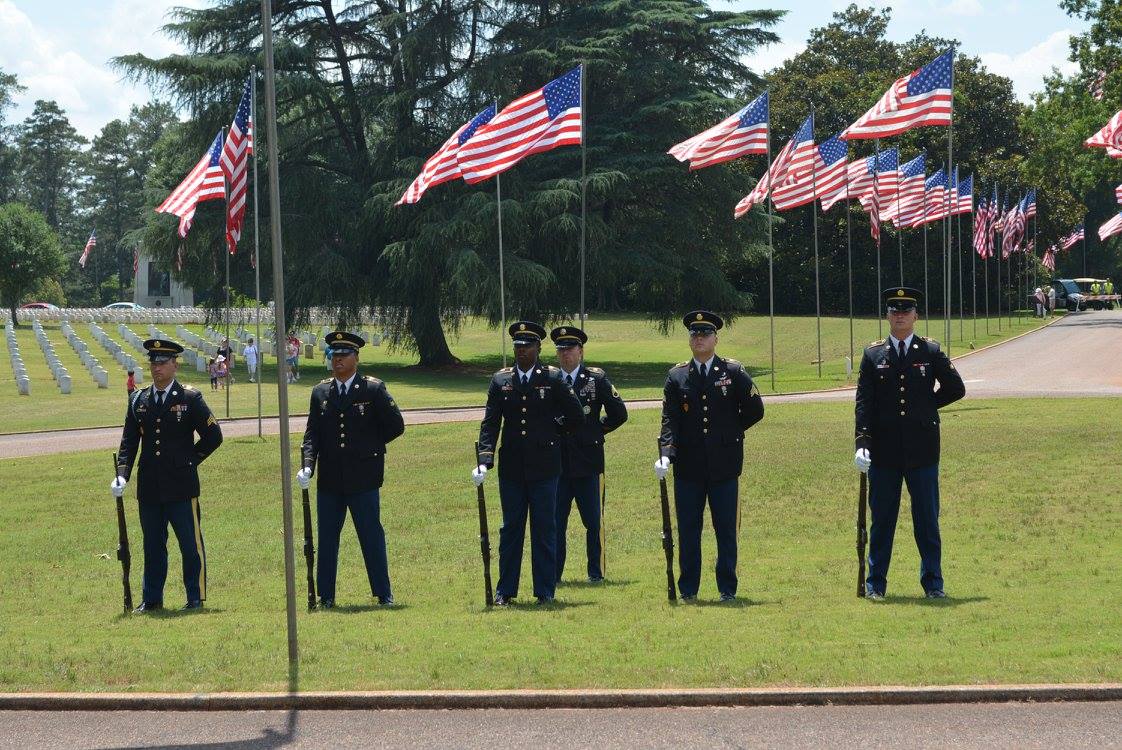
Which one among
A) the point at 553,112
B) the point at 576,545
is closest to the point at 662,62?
the point at 553,112

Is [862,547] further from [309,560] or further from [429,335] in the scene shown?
[429,335]

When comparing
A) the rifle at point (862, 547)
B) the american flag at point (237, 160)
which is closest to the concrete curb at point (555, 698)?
the rifle at point (862, 547)

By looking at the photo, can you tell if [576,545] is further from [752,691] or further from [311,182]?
[311,182]

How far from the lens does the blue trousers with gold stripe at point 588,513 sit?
11.2 meters

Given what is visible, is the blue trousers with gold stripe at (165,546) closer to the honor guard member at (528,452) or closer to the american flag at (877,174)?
the honor guard member at (528,452)

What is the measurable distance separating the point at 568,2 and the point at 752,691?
154ft

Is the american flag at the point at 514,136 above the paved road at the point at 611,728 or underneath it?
above

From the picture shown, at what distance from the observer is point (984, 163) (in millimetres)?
75562

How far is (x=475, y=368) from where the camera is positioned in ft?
169

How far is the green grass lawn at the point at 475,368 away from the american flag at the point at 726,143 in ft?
30.4

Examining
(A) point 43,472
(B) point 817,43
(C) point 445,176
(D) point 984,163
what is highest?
(B) point 817,43

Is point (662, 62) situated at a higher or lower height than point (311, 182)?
higher

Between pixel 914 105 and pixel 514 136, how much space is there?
8.14m

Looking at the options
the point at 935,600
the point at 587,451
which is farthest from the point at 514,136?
the point at 935,600
